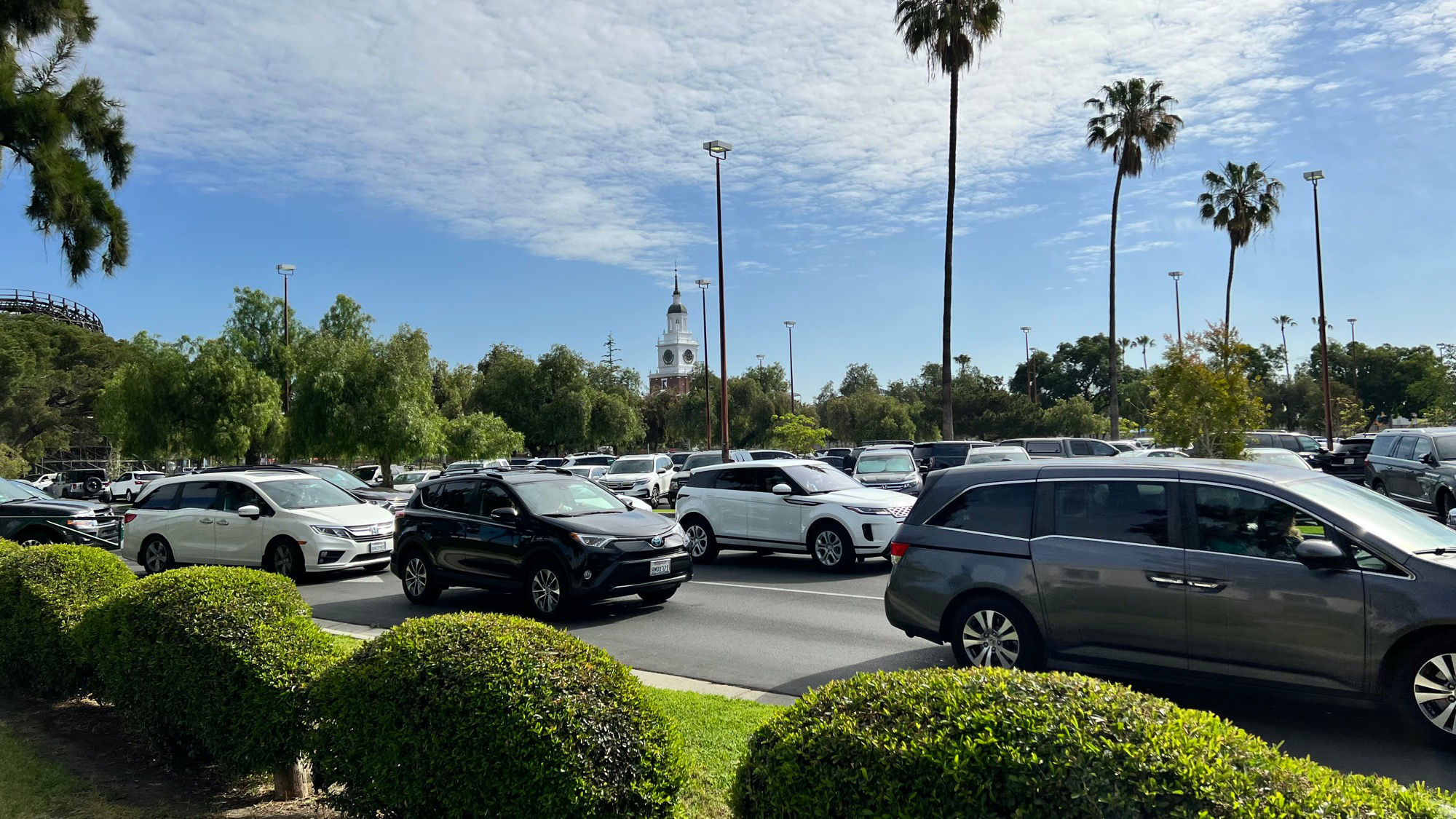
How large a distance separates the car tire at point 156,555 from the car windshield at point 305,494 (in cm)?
196

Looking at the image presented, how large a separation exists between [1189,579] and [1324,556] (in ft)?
2.60

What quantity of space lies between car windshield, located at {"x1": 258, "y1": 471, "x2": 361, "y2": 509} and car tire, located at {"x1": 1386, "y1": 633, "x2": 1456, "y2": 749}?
1379 cm

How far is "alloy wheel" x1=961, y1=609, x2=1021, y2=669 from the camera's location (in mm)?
6973

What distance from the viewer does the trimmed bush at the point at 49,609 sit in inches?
252

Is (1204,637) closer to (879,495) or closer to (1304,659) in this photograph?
(1304,659)

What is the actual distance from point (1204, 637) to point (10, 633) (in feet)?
27.3

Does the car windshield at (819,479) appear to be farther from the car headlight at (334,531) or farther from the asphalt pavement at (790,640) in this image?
the car headlight at (334,531)

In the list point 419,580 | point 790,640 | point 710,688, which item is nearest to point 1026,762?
point 710,688

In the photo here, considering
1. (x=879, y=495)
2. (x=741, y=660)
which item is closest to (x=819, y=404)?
(x=879, y=495)

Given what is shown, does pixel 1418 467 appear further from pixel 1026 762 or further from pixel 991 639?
pixel 1026 762

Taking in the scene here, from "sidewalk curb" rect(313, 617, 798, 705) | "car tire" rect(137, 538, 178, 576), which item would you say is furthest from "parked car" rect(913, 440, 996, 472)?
"sidewalk curb" rect(313, 617, 798, 705)

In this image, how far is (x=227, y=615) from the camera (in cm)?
516

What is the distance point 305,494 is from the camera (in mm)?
14992

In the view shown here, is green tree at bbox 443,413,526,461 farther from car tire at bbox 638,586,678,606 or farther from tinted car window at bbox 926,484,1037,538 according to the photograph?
tinted car window at bbox 926,484,1037,538
